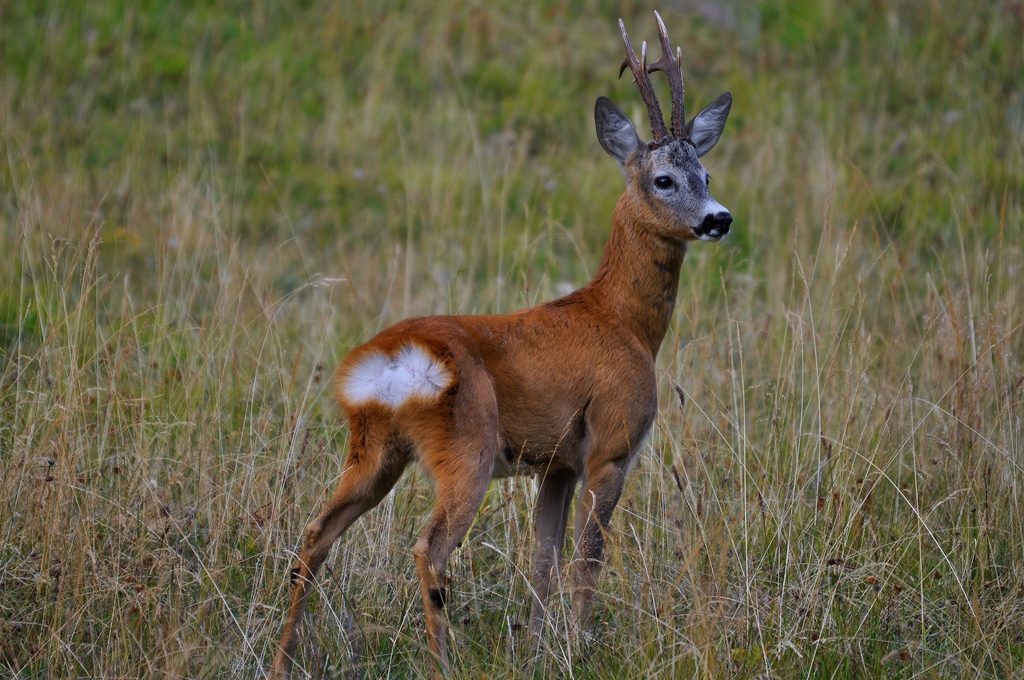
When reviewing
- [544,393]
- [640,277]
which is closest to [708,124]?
[640,277]

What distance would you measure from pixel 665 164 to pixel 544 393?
129cm

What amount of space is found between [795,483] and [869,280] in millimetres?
4383

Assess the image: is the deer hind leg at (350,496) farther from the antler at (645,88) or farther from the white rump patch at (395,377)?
the antler at (645,88)

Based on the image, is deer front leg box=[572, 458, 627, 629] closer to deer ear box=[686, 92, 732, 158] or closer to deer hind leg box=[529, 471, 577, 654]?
deer hind leg box=[529, 471, 577, 654]

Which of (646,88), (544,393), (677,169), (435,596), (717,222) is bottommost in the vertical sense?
(435,596)

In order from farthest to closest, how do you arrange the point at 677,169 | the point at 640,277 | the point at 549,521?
the point at 677,169
the point at 640,277
the point at 549,521

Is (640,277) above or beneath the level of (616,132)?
beneath

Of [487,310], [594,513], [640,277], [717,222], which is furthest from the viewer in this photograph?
[487,310]

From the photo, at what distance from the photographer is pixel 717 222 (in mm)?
5254

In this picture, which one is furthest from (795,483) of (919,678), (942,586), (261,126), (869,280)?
(261,126)

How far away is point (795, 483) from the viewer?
16.7ft

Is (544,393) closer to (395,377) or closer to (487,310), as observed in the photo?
(395,377)

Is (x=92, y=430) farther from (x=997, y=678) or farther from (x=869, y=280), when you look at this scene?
(x=869, y=280)

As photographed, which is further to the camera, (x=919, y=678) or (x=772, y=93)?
(x=772, y=93)
